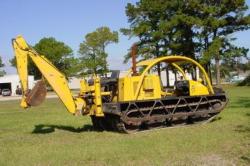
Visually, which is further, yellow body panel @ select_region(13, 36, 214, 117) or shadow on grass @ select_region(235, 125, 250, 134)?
yellow body panel @ select_region(13, 36, 214, 117)

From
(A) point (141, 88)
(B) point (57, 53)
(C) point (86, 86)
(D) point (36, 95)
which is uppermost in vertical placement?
(B) point (57, 53)

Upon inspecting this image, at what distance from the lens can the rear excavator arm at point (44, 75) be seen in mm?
15727

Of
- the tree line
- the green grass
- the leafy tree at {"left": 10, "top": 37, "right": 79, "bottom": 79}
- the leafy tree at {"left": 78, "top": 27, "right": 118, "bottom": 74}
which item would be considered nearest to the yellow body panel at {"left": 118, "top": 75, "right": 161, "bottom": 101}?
the green grass

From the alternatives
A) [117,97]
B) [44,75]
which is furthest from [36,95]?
[117,97]

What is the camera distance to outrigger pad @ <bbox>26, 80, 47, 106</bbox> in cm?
1559

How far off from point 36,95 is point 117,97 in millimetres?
2514

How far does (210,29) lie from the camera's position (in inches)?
2425

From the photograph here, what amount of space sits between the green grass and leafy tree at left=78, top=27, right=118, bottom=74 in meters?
83.8

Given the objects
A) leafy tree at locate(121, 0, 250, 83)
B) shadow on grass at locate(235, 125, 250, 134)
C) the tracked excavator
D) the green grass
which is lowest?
the green grass

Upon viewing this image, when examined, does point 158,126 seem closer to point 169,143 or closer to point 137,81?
point 137,81

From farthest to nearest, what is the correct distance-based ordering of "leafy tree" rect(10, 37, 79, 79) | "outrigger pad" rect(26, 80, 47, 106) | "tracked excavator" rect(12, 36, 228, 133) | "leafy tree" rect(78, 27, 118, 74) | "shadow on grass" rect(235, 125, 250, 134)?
"leafy tree" rect(10, 37, 79, 79), "leafy tree" rect(78, 27, 118, 74), "outrigger pad" rect(26, 80, 47, 106), "tracked excavator" rect(12, 36, 228, 133), "shadow on grass" rect(235, 125, 250, 134)

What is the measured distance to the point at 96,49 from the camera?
107m

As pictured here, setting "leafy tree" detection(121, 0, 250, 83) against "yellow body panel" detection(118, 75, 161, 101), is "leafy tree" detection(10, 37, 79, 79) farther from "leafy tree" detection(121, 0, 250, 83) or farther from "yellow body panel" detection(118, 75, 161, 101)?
"yellow body panel" detection(118, 75, 161, 101)

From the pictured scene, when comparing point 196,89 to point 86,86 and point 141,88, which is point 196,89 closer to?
point 141,88
